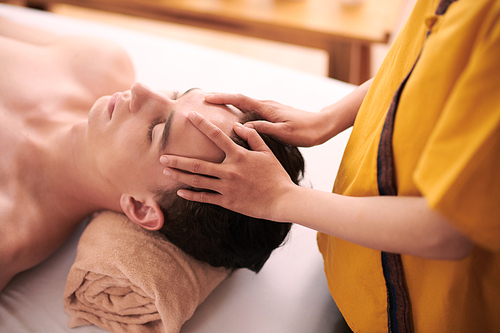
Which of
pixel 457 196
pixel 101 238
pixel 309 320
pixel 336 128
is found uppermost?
pixel 457 196

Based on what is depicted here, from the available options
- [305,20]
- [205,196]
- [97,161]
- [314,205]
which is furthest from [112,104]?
[305,20]

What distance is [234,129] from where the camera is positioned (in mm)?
789

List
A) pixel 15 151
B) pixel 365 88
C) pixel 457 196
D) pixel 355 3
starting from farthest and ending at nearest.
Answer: pixel 355 3
pixel 15 151
pixel 365 88
pixel 457 196

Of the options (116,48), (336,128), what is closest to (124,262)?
(336,128)

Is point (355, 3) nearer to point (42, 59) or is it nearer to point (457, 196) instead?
point (42, 59)

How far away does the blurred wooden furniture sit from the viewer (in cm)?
210

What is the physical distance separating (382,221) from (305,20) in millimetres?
1935

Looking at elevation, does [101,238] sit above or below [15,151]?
below

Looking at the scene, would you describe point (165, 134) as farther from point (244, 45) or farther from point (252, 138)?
point (244, 45)

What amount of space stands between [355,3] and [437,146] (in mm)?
2144

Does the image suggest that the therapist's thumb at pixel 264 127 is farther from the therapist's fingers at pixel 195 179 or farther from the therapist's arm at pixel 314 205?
the therapist's fingers at pixel 195 179

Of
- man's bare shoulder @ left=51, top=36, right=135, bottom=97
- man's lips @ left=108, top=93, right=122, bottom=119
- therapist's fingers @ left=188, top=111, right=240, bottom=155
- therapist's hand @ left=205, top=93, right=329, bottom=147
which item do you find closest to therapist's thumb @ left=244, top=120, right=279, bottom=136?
therapist's hand @ left=205, top=93, right=329, bottom=147

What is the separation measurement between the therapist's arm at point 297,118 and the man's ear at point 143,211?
0.32 m

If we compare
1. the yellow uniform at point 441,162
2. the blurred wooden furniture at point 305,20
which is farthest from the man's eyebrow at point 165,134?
the blurred wooden furniture at point 305,20
